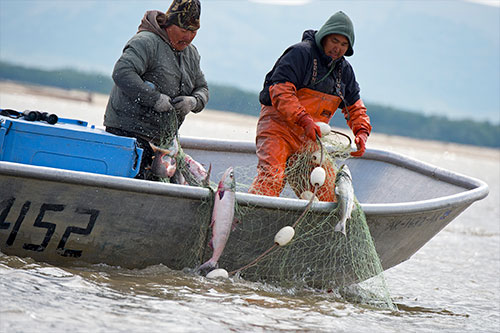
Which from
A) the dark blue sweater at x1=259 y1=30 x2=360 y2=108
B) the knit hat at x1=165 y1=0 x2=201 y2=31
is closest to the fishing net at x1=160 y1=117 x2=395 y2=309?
the dark blue sweater at x1=259 y1=30 x2=360 y2=108

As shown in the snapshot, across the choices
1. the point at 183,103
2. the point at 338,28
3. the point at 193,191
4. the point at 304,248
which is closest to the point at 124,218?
the point at 193,191

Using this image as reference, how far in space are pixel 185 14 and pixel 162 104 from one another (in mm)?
673

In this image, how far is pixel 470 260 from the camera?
303 inches

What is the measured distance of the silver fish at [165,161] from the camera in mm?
5098

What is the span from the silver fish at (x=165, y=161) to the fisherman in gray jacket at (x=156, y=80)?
0.07m

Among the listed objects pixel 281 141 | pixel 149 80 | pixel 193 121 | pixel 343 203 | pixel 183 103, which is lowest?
pixel 343 203

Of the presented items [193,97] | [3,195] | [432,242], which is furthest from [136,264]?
[432,242]

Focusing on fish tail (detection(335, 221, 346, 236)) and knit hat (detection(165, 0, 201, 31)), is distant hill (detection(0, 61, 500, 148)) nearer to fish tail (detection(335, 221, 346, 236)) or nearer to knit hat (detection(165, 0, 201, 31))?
knit hat (detection(165, 0, 201, 31))

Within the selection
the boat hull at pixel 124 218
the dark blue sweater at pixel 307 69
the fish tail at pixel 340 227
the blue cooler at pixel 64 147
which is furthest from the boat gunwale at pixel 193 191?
the dark blue sweater at pixel 307 69

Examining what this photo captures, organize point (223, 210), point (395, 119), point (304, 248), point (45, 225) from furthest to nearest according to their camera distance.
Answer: point (395, 119), point (304, 248), point (223, 210), point (45, 225)

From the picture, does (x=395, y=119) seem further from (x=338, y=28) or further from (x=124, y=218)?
(x=124, y=218)

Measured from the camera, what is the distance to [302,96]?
5.21m

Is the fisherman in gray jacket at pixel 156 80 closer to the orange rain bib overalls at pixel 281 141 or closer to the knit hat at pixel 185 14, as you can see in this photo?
the knit hat at pixel 185 14

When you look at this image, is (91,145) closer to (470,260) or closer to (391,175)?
(391,175)
